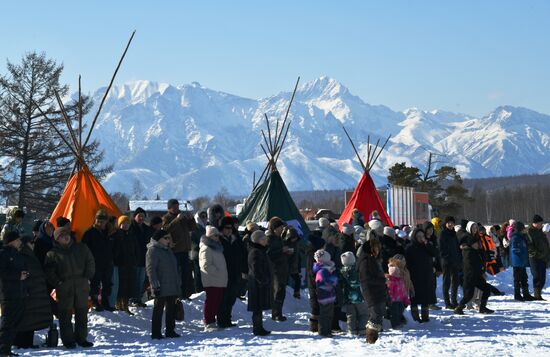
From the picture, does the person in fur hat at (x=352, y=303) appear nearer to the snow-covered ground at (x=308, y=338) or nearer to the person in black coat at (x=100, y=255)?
the snow-covered ground at (x=308, y=338)

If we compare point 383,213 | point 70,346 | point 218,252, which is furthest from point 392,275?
point 383,213

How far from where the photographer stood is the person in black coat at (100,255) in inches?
530

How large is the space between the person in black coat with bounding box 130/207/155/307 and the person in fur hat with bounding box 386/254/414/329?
12.5ft

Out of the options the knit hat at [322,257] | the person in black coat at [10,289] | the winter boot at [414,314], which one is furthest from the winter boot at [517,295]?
the person in black coat at [10,289]

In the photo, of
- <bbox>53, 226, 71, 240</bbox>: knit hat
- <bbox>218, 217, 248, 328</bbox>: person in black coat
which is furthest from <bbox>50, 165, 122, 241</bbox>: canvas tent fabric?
<bbox>53, 226, 71, 240</bbox>: knit hat

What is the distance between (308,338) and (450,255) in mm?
4573

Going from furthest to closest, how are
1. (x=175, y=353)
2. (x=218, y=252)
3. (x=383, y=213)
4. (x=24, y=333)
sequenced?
(x=383, y=213) < (x=218, y=252) < (x=24, y=333) < (x=175, y=353)

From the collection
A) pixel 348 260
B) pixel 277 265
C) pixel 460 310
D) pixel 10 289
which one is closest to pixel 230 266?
pixel 277 265

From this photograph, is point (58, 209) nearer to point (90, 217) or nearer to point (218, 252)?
point (90, 217)

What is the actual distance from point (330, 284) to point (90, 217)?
6.47 meters

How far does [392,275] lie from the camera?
13.2 metres

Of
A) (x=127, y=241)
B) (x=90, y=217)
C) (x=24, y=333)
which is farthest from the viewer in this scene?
(x=90, y=217)

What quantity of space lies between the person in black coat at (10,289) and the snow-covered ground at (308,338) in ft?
1.57

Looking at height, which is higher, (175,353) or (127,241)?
(127,241)
